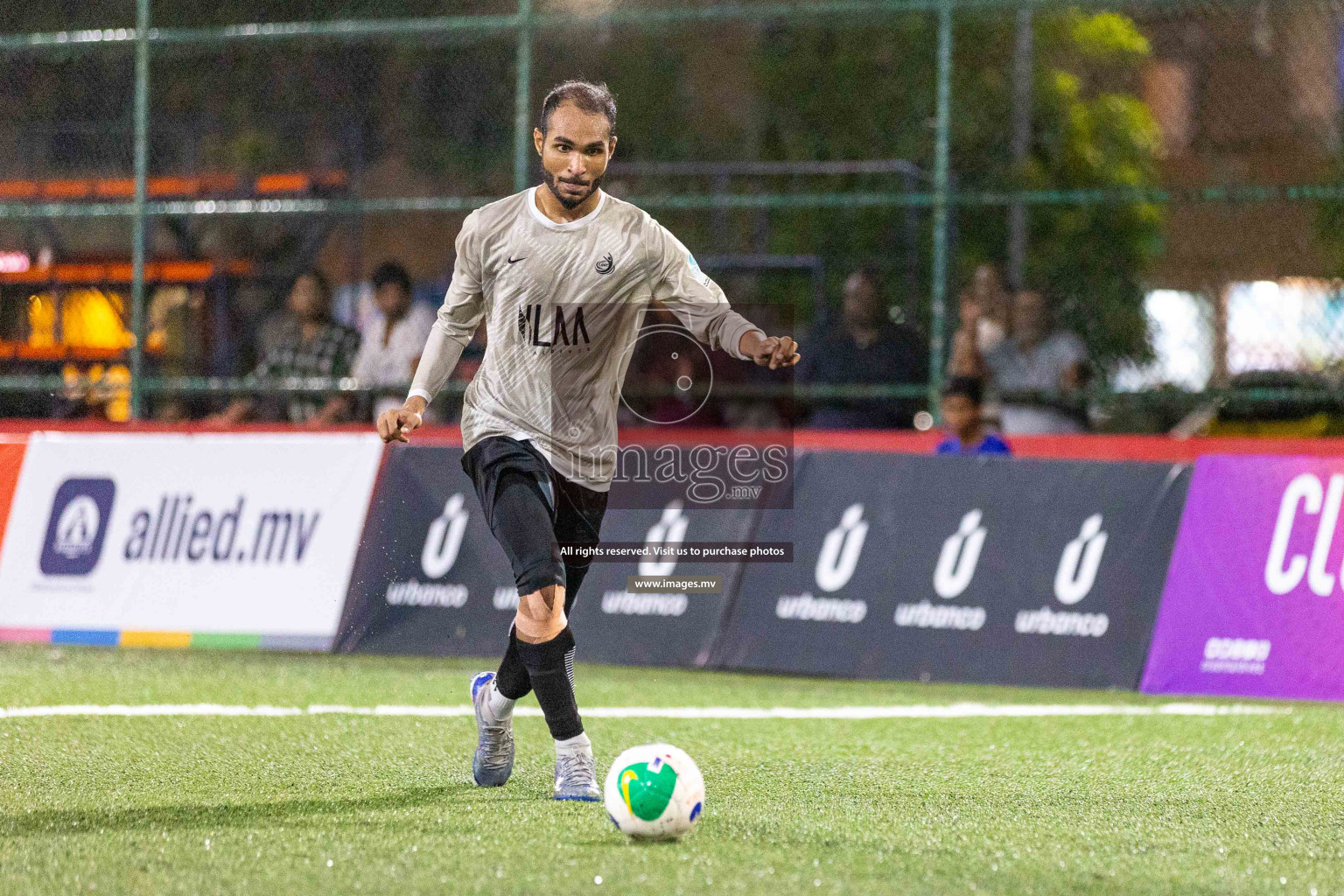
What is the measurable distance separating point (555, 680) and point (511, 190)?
10043mm

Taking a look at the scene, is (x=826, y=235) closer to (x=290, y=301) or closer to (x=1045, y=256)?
(x=1045, y=256)

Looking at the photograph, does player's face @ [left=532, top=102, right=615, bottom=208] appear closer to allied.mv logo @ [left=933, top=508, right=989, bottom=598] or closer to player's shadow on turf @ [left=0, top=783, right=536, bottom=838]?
player's shadow on turf @ [left=0, top=783, right=536, bottom=838]

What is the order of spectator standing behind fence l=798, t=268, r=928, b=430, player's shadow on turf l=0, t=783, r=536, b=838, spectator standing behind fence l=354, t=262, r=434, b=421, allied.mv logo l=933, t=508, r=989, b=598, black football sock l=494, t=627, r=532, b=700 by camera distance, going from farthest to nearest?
1. spectator standing behind fence l=354, t=262, r=434, b=421
2. spectator standing behind fence l=798, t=268, r=928, b=430
3. allied.mv logo l=933, t=508, r=989, b=598
4. black football sock l=494, t=627, r=532, b=700
5. player's shadow on turf l=0, t=783, r=536, b=838

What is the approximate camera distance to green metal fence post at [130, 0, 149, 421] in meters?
12.7

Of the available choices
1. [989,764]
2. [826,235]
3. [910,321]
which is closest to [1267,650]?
[989,764]

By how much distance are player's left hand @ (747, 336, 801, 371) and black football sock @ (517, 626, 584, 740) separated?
3.48 feet

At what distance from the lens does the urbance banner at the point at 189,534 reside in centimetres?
1038

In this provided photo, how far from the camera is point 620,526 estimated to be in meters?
10.3

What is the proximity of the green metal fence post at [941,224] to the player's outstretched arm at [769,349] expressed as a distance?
5697mm

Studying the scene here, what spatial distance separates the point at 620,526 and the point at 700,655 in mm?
841

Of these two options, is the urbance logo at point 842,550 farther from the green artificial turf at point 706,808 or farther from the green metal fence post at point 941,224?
the green metal fence post at point 941,224

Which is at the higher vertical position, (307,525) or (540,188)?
(540,188)

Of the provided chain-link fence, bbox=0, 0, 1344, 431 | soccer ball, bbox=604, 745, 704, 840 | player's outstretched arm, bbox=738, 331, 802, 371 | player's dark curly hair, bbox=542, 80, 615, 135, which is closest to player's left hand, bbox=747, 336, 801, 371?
player's outstretched arm, bbox=738, 331, 802, 371

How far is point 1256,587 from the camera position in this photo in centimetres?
927
